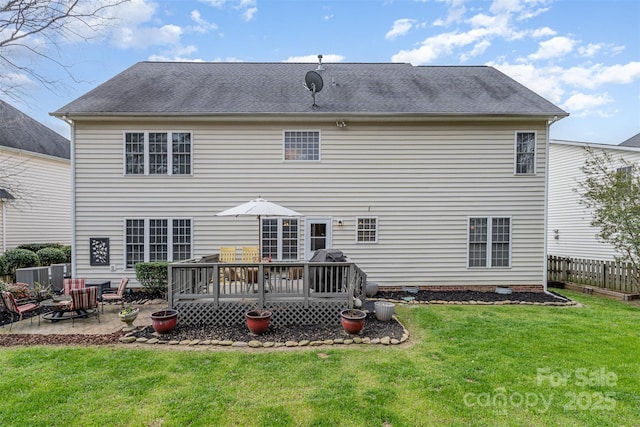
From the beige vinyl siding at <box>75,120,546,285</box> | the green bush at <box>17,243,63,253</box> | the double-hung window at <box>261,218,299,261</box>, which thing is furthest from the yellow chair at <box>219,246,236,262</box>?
the green bush at <box>17,243,63,253</box>

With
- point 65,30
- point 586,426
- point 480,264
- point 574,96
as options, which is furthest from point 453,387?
point 574,96

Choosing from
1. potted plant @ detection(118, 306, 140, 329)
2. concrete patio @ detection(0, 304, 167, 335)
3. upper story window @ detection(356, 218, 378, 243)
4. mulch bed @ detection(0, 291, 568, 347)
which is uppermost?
upper story window @ detection(356, 218, 378, 243)

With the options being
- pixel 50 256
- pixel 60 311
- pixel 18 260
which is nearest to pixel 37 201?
pixel 50 256

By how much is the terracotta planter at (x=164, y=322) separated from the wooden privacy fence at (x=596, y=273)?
12512 mm

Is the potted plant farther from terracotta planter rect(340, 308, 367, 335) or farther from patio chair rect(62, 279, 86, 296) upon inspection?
terracotta planter rect(340, 308, 367, 335)

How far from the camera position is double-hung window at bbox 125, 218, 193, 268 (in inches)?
Result: 357

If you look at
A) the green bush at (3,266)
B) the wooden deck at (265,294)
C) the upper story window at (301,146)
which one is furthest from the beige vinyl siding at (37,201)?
the upper story window at (301,146)

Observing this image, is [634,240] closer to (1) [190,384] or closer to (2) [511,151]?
(2) [511,151]

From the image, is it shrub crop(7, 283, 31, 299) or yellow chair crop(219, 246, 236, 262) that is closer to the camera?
shrub crop(7, 283, 31, 299)

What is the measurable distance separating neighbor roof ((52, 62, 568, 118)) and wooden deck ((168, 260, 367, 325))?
4.79 meters

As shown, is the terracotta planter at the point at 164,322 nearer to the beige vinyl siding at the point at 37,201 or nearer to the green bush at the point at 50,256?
the green bush at the point at 50,256

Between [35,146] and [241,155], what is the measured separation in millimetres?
12613

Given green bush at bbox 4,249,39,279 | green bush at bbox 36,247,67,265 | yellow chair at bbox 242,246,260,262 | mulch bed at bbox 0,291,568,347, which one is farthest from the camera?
green bush at bbox 36,247,67,265

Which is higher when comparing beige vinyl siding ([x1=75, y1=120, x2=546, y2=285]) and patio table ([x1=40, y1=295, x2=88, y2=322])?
beige vinyl siding ([x1=75, y1=120, x2=546, y2=285])
